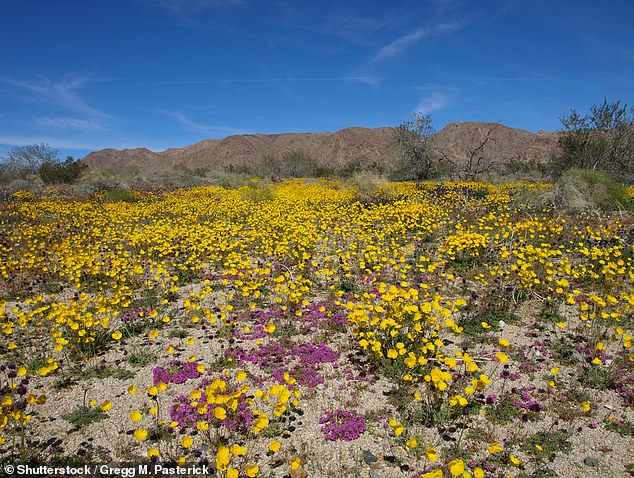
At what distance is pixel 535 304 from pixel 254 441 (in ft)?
19.6

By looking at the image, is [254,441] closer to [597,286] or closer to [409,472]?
[409,472]

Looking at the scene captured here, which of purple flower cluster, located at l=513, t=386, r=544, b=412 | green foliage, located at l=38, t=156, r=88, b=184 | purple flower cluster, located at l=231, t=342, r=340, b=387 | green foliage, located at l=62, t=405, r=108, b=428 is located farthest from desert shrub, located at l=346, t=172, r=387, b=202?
green foliage, located at l=38, t=156, r=88, b=184

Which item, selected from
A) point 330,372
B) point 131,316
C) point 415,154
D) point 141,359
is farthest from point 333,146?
point 330,372

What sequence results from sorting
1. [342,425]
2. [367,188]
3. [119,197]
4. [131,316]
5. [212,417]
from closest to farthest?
[342,425] → [212,417] → [131,316] → [367,188] → [119,197]

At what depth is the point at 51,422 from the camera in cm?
397

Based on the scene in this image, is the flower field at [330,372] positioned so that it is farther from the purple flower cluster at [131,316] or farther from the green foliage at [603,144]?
the green foliage at [603,144]

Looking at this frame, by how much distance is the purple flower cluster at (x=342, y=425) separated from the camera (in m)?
3.77

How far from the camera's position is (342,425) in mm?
3895

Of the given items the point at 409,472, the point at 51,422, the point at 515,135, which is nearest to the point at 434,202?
the point at 409,472

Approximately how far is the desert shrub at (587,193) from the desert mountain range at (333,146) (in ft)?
272

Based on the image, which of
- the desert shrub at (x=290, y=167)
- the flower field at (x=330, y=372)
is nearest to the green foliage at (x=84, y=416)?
the flower field at (x=330, y=372)

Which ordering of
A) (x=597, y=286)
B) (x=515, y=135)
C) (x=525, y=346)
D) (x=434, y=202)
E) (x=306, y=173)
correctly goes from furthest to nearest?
(x=515, y=135)
(x=306, y=173)
(x=434, y=202)
(x=597, y=286)
(x=525, y=346)

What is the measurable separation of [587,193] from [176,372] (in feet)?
56.2

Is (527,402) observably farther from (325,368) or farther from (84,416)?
Answer: (84,416)
